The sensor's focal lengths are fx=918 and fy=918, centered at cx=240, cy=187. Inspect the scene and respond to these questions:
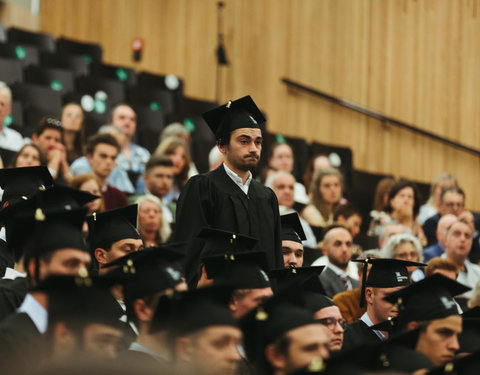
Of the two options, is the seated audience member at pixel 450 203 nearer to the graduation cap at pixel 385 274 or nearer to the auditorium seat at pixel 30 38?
the graduation cap at pixel 385 274

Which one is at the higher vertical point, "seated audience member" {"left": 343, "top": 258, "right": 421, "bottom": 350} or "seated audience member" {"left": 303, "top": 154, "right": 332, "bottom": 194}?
"seated audience member" {"left": 303, "top": 154, "right": 332, "bottom": 194}

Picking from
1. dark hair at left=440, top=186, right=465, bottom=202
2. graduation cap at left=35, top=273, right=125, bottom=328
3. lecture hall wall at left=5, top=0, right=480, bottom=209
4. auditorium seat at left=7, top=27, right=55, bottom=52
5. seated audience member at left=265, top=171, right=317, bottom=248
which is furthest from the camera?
lecture hall wall at left=5, top=0, right=480, bottom=209

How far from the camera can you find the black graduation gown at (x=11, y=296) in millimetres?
3539

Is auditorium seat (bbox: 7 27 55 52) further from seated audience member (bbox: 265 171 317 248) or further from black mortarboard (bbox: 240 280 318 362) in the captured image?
black mortarboard (bbox: 240 280 318 362)

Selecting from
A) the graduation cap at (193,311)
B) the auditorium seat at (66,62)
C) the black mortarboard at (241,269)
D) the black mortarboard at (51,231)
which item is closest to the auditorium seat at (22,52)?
the auditorium seat at (66,62)

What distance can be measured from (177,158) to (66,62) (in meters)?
2.75

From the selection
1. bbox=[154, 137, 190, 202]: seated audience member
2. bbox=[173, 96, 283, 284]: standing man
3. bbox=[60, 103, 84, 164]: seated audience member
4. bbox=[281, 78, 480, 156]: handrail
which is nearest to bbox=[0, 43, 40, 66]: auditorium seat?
bbox=[60, 103, 84, 164]: seated audience member

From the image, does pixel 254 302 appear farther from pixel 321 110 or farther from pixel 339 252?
pixel 321 110

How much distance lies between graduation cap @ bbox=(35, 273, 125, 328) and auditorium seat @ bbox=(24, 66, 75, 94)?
18.5 feet

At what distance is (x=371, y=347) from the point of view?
2.91 metres

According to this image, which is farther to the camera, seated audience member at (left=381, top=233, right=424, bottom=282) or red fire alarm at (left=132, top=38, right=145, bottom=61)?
red fire alarm at (left=132, top=38, right=145, bottom=61)

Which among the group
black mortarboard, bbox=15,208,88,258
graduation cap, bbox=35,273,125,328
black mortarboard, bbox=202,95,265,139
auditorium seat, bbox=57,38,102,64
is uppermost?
auditorium seat, bbox=57,38,102,64

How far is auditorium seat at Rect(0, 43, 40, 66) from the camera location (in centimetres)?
869

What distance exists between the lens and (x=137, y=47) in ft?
34.7
